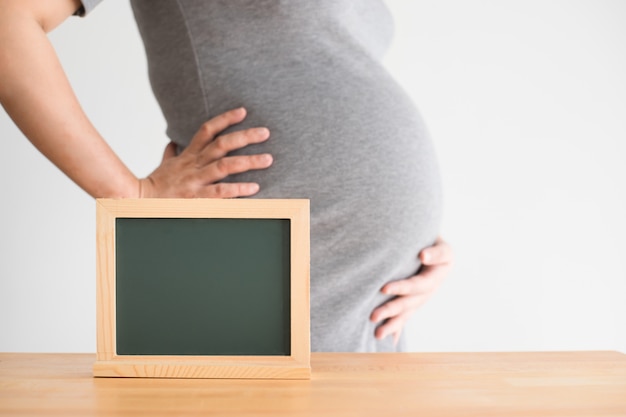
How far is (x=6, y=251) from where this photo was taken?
2607 mm

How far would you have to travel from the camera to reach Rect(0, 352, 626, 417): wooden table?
0.55 metres

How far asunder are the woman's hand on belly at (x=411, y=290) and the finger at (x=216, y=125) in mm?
330

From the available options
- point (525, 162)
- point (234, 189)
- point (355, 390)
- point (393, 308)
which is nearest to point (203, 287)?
point (355, 390)

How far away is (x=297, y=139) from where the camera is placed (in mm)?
1057

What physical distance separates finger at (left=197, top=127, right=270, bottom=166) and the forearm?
0.12 metres

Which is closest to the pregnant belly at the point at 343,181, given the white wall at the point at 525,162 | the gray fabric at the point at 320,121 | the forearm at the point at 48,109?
the gray fabric at the point at 320,121

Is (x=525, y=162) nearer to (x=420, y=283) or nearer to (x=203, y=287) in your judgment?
(x=420, y=283)

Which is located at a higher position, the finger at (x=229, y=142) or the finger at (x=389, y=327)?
the finger at (x=229, y=142)

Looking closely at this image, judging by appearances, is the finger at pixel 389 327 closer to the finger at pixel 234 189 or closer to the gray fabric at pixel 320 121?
the gray fabric at pixel 320 121

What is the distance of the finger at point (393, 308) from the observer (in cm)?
113

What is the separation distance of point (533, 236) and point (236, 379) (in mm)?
2457

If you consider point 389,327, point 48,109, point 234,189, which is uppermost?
point 48,109

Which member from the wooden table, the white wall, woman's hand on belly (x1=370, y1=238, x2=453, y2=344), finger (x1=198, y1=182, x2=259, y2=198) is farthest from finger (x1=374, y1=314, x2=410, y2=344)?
the white wall

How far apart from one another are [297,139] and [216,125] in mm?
120
